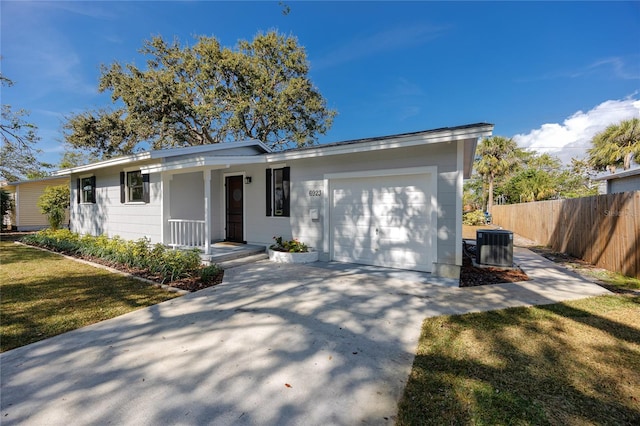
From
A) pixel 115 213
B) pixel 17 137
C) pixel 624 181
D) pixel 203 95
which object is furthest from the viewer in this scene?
pixel 203 95

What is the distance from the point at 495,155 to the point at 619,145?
10238 millimetres

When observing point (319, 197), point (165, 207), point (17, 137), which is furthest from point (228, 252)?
point (17, 137)

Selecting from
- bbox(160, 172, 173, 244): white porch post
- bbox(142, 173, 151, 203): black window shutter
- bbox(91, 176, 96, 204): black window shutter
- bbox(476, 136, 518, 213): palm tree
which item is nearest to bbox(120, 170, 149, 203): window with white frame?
bbox(142, 173, 151, 203): black window shutter

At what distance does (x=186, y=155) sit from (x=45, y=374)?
698 centimetres

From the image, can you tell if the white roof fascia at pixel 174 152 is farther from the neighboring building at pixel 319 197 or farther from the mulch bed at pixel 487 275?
the mulch bed at pixel 487 275

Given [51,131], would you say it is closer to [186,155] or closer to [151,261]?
[186,155]

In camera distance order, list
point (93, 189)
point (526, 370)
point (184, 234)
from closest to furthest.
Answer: point (526, 370), point (184, 234), point (93, 189)

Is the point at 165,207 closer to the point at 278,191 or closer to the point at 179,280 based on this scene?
the point at 278,191

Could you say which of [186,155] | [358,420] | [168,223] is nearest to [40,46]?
[186,155]

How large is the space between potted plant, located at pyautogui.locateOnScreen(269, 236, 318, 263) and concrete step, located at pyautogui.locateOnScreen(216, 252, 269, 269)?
1.12 feet

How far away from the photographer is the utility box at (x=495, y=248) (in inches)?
280

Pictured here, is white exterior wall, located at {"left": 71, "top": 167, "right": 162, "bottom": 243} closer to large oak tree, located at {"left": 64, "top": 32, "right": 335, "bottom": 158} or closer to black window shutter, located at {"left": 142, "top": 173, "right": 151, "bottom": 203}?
black window shutter, located at {"left": 142, "top": 173, "right": 151, "bottom": 203}

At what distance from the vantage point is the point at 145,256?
22.2ft

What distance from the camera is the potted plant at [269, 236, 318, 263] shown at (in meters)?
7.41
